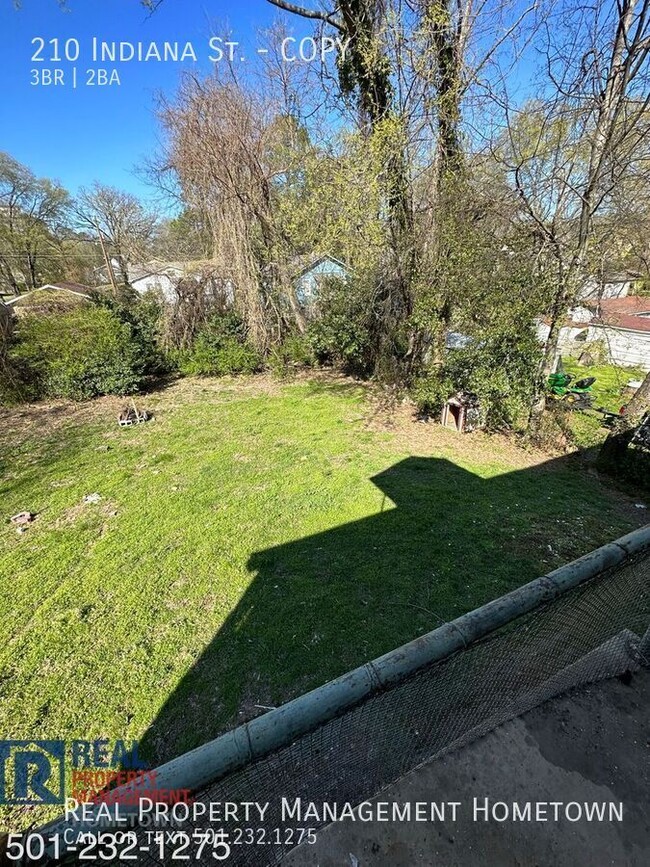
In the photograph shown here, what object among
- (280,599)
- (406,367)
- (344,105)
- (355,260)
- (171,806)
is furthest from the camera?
(406,367)

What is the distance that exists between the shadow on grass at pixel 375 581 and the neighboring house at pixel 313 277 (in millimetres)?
6721

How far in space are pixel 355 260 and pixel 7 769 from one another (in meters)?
8.14

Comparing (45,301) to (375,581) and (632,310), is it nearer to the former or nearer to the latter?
(375,581)

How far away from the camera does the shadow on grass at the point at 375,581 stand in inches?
89.6

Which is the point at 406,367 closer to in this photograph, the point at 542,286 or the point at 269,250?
the point at 542,286

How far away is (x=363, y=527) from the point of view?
12.8 ft

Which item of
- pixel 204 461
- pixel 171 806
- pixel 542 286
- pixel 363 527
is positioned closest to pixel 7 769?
pixel 171 806

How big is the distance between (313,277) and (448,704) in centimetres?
1050

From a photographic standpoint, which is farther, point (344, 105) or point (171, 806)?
point (344, 105)

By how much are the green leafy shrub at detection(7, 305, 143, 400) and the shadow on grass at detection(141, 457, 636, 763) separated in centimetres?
694

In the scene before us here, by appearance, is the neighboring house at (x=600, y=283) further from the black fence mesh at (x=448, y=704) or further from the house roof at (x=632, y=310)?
the black fence mesh at (x=448, y=704)

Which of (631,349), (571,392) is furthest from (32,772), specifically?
(631,349)

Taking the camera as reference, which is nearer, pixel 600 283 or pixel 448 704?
pixel 448 704

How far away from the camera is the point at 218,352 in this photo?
33.4ft
